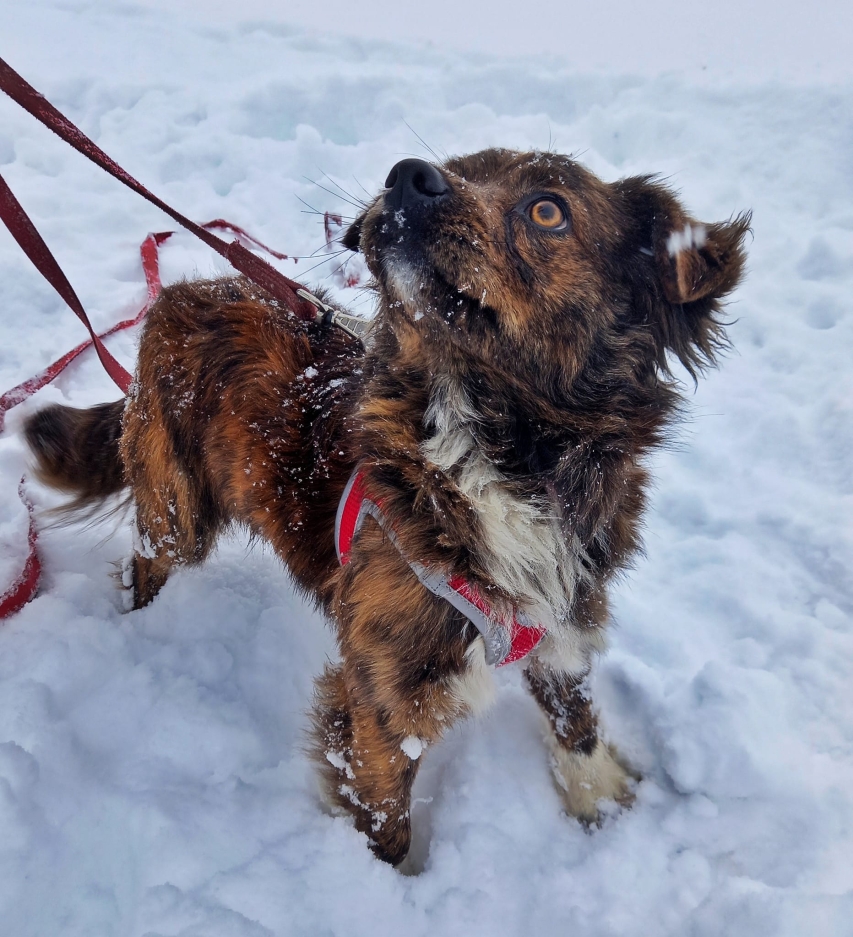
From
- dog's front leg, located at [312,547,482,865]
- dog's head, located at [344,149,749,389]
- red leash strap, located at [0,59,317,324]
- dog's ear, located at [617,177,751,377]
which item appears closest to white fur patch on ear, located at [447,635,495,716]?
dog's front leg, located at [312,547,482,865]

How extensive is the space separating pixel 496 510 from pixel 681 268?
842 millimetres

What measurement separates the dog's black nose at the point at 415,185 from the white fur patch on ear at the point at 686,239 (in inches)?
26.1

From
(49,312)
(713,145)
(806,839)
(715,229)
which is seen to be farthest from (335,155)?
(806,839)

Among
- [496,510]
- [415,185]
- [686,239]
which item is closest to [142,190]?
[415,185]

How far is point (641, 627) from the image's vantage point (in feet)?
9.46

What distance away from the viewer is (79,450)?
2.75 meters

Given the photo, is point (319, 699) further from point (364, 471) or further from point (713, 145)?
point (713, 145)

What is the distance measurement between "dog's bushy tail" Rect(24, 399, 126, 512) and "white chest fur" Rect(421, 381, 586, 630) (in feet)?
5.13

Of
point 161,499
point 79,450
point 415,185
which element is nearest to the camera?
point 415,185

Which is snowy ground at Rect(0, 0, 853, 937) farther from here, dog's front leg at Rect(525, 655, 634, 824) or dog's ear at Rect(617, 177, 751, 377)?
dog's ear at Rect(617, 177, 751, 377)

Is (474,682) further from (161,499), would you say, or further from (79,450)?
(79,450)

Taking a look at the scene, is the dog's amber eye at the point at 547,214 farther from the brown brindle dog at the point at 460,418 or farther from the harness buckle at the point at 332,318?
the harness buckle at the point at 332,318

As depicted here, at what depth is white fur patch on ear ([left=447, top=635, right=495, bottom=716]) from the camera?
75.5 inches

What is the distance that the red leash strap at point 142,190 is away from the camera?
6.14ft
